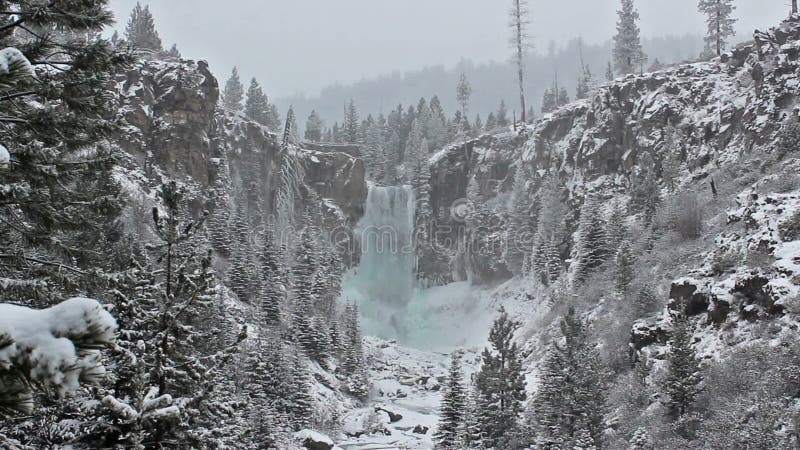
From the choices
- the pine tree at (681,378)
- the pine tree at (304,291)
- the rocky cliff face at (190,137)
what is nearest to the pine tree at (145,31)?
the rocky cliff face at (190,137)

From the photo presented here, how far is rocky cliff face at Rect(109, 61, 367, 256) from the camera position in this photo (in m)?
48.0

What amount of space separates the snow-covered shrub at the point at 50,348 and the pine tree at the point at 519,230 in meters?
58.7

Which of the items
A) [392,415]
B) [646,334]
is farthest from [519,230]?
[646,334]

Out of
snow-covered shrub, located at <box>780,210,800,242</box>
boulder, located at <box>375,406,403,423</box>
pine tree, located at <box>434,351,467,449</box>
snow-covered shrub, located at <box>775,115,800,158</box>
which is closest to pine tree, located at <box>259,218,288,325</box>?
boulder, located at <box>375,406,403,423</box>

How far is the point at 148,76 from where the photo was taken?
168 ft

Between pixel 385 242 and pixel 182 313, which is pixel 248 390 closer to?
pixel 182 313

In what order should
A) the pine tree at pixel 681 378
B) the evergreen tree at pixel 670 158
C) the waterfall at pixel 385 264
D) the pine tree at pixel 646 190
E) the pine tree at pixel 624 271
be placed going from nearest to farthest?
the pine tree at pixel 681 378
the pine tree at pixel 624 271
the pine tree at pixel 646 190
the evergreen tree at pixel 670 158
the waterfall at pixel 385 264

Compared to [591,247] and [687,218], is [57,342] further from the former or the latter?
[591,247]

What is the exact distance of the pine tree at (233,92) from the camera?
83312 millimetres

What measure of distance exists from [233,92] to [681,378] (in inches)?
3176

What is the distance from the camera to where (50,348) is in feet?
5.53

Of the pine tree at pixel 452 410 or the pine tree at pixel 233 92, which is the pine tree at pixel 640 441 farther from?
the pine tree at pixel 233 92

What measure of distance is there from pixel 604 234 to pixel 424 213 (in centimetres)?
3454

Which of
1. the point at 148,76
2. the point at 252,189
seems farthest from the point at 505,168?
the point at 148,76
